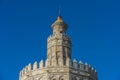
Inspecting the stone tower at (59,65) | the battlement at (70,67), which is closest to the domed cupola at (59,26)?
the stone tower at (59,65)

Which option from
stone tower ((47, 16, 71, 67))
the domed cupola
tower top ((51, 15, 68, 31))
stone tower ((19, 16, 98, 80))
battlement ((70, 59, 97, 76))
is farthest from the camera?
tower top ((51, 15, 68, 31))

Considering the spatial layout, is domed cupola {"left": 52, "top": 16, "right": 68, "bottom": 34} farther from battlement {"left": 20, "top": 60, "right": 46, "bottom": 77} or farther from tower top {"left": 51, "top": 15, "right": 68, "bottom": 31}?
battlement {"left": 20, "top": 60, "right": 46, "bottom": 77}

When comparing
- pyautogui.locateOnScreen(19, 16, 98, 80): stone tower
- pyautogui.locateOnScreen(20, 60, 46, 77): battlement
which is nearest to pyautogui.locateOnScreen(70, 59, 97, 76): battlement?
pyautogui.locateOnScreen(19, 16, 98, 80): stone tower

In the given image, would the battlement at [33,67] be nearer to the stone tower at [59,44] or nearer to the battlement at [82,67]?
the stone tower at [59,44]

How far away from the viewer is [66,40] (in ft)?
174

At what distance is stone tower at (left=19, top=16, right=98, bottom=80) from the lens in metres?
49.3

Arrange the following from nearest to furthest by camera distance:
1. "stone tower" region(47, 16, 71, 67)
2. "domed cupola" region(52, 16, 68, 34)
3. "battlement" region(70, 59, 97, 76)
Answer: "battlement" region(70, 59, 97, 76), "stone tower" region(47, 16, 71, 67), "domed cupola" region(52, 16, 68, 34)

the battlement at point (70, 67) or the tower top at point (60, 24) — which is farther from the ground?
the tower top at point (60, 24)

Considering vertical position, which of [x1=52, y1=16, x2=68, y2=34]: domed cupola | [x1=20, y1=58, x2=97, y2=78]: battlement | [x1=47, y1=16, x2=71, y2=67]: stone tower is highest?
[x1=52, y1=16, x2=68, y2=34]: domed cupola

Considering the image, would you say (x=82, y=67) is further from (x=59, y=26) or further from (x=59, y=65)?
(x=59, y=26)

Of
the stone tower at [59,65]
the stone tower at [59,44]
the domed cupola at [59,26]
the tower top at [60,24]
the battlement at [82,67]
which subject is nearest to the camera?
the stone tower at [59,65]

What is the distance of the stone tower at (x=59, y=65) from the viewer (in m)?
49.3

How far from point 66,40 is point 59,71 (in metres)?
5.31

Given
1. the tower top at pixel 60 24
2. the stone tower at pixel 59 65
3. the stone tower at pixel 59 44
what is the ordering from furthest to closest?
the tower top at pixel 60 24
the stone tower at pixel 59 44
the stone tower at pixel 59 65
